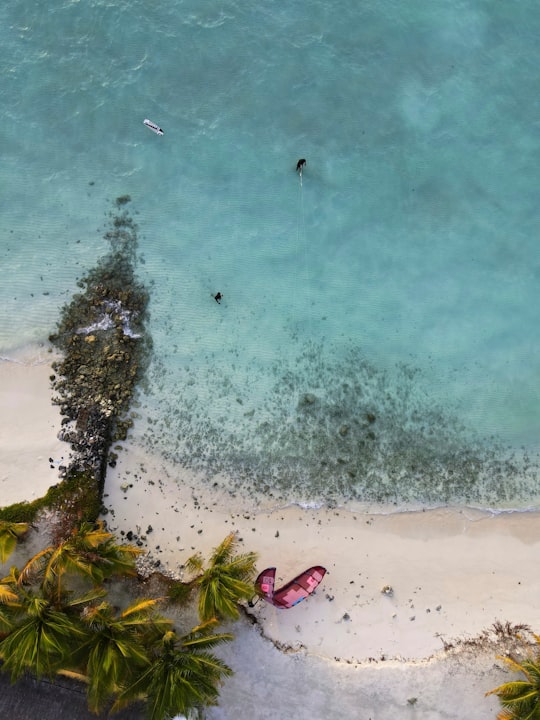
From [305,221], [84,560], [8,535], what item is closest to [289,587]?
[84,560]

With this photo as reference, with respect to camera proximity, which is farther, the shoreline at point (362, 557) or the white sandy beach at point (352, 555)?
the shoreline at point (362, 557)

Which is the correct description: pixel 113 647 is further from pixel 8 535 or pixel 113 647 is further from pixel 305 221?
pixel 305 221

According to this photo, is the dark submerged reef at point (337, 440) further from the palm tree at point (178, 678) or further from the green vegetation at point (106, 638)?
the palm tree at point (178, 678)

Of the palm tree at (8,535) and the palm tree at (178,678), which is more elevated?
the palm tree at (8,535)

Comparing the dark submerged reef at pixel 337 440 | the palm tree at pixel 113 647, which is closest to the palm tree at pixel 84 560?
the palm tree at pixel 113 647

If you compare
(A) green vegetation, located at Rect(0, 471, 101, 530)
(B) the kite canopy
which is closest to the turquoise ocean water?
(B) the kite canopy

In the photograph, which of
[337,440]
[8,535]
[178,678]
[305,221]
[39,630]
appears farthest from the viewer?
[305,221]

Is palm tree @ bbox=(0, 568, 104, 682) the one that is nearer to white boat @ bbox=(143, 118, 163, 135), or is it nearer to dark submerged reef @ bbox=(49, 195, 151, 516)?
dark submerged reef @ bbox=(49, 195, 151, 516)

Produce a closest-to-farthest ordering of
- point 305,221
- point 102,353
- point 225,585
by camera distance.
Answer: point 225,585 → point 102,353 → point 305,221
